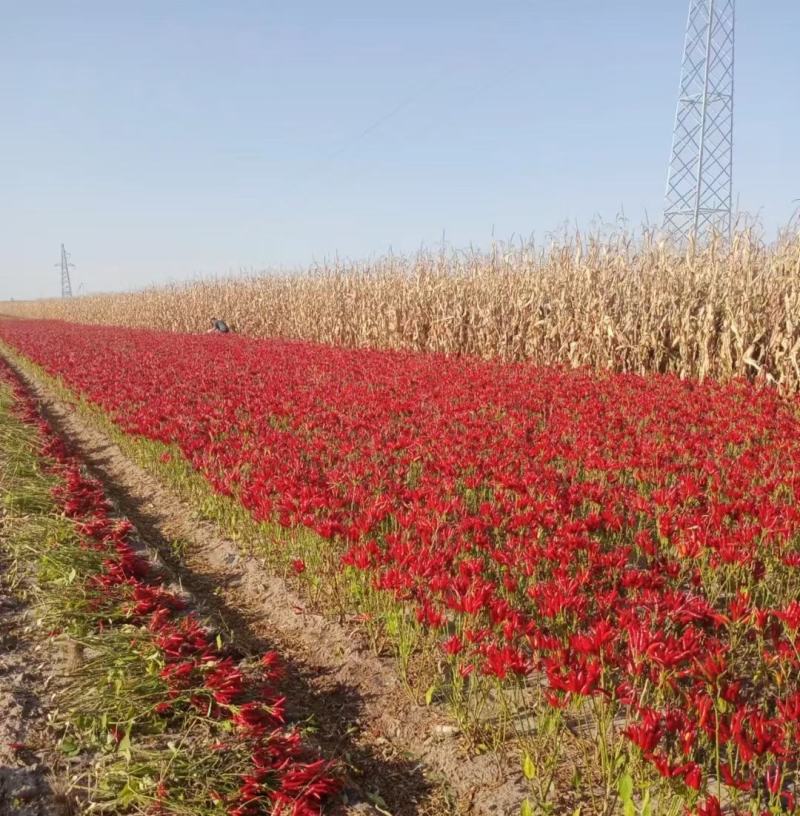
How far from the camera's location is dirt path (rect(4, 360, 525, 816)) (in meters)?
2.76

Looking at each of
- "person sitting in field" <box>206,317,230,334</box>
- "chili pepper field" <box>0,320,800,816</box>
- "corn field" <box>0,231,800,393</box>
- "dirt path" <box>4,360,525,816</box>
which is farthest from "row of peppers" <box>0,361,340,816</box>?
"person sitting in field" <box>206,317,230,334</box>

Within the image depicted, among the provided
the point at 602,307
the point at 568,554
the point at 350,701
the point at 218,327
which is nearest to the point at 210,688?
the point at 350,701

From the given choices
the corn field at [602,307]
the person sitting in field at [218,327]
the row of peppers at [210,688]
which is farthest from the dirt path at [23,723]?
the person sitting in field at [218,327]

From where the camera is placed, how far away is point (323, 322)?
75.6 ft

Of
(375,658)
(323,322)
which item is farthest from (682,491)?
(323,322)

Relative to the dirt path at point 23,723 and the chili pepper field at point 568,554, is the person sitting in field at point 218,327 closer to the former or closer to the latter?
A: the chili pepper field at point 568,554

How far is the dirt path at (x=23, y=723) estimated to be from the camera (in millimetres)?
2564

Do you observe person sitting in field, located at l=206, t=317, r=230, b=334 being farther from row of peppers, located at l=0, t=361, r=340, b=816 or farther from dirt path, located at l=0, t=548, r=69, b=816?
dirt path, located at l=0, t=548, r=69, b=816

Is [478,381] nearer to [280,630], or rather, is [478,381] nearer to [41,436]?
[41,436]

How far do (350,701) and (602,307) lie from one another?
412 inches

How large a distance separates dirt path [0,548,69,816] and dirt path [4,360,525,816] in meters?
1.04

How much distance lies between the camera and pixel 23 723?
9.85 ft

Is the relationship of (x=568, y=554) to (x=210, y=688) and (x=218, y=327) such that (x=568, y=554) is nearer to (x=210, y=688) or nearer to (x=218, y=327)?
(x=210, y=688)

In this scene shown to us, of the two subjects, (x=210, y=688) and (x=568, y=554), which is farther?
(x=568, y=554)
